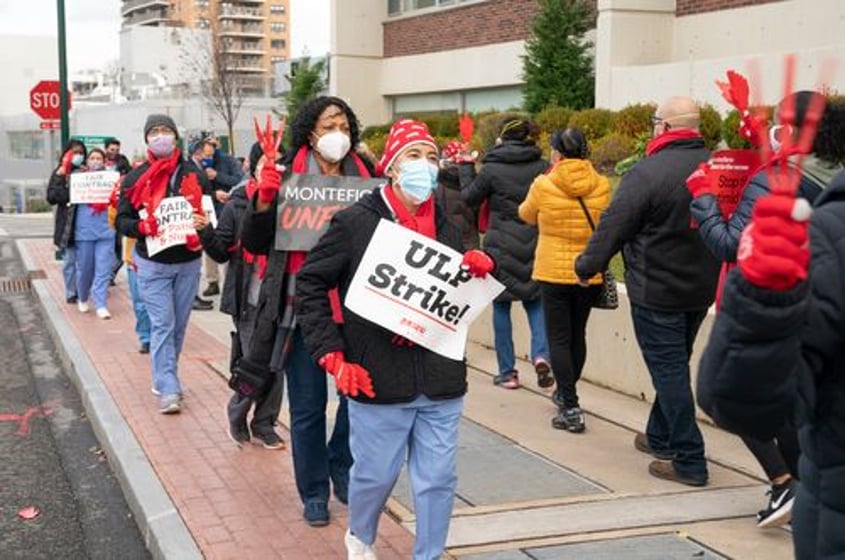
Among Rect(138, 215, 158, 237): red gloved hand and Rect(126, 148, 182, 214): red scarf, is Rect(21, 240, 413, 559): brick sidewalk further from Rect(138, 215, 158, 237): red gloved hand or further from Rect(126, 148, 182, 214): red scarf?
Rect(126, 148, 182, 214): red scarf

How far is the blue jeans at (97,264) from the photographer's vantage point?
12.0 metres

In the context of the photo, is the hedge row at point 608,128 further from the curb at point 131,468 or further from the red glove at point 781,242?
the red glove at point 781,242

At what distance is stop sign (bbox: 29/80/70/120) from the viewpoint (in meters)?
21.8

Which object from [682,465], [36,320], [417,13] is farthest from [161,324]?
[417,13]

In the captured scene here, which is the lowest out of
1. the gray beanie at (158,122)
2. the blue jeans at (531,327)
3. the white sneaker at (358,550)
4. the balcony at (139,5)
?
the white sneaker at (358,550)

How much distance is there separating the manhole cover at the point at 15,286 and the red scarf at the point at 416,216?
12477 mm

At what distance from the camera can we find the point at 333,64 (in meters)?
27.3

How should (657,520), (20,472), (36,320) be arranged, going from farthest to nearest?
(36,320) → (20,472) → (657,520)

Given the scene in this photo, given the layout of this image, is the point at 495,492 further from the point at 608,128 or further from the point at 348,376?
the point at 608,128

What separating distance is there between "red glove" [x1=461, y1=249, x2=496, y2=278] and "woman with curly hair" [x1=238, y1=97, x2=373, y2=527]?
1.18 m

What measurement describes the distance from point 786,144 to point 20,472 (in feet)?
18.6

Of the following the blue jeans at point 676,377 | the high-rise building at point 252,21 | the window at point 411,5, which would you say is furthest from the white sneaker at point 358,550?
the high-rise building at point 252,21

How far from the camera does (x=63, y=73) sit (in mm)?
20547

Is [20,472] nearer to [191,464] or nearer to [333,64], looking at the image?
[191,464]
